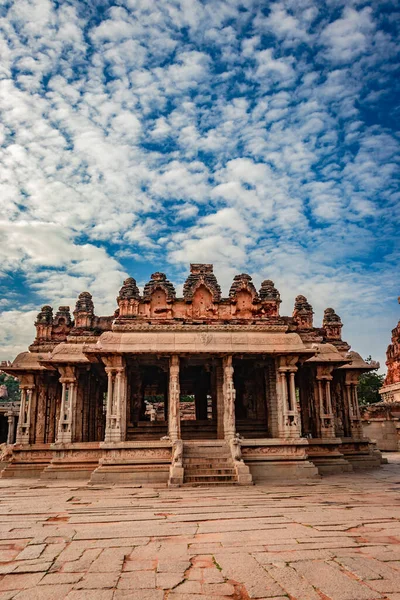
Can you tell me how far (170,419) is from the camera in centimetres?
1631

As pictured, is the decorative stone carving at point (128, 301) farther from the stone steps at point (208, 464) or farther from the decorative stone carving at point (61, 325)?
the stone steps at point (208, 464)

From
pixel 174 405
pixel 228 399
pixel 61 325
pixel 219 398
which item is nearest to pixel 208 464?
pixel 174 405

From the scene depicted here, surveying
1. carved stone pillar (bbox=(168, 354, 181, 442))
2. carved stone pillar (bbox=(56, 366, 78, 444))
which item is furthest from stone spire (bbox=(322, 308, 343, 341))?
carved stone pillar (bbox=(56, 366, 78, 444))

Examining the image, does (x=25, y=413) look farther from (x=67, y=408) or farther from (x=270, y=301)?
(x=270, y=301)

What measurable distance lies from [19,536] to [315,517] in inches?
202

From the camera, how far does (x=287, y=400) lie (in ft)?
55.4

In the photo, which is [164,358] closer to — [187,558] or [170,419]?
[170,419]

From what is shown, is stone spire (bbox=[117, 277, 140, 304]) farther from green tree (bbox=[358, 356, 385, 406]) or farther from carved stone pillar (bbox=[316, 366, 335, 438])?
green tree (bbox=[358, 356, 385, 406])

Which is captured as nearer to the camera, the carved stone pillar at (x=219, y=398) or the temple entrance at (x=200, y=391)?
the carved stone pillar at (x=219, y=398)

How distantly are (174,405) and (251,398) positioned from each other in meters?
6.74

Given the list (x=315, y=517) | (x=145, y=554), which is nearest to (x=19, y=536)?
(x=145, y=554)

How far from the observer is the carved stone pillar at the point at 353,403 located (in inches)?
800

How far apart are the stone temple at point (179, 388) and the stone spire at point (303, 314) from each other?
5 cm

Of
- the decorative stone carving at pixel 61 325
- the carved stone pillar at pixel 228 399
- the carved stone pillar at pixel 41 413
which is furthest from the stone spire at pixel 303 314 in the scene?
the carved stone pillar at pixel 41 413
